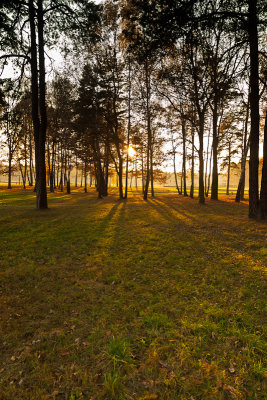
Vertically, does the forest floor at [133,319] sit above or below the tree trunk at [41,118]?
below

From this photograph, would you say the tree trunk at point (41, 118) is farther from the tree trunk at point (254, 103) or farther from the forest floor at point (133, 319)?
the tree trunk at point (254, 103)

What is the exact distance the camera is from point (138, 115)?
72.9ft

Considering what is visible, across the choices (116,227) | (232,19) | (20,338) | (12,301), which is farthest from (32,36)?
(20,338)

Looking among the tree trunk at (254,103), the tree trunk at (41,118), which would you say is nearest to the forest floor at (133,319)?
the tree trunk at (254,103)

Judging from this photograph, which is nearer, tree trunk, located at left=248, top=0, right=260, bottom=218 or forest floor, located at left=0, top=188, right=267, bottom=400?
forest floor, located at left=0, top=188, right=267, bottom=400

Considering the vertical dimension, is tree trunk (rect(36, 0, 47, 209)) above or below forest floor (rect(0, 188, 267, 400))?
above

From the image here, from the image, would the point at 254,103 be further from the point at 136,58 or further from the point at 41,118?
the point at 41,118

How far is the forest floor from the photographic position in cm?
248

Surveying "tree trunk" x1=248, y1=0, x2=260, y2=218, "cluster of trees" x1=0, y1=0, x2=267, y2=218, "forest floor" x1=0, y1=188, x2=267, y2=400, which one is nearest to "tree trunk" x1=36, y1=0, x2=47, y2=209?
"cluster of trees" x1=0, y1=0, x2=267, y2=218

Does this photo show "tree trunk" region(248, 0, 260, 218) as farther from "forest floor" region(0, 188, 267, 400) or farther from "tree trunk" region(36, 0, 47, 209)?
"tree trunk" region(36, 0, 47, 209)

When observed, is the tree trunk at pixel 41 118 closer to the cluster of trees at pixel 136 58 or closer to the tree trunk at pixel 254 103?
the cluster of trees at pixel 136 58

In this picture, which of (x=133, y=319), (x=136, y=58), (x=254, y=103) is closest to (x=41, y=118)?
(x=136, y=58)

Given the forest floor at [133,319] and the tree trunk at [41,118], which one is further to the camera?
the tree trunk at [41,118]

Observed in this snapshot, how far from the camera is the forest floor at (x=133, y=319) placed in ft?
8.13
